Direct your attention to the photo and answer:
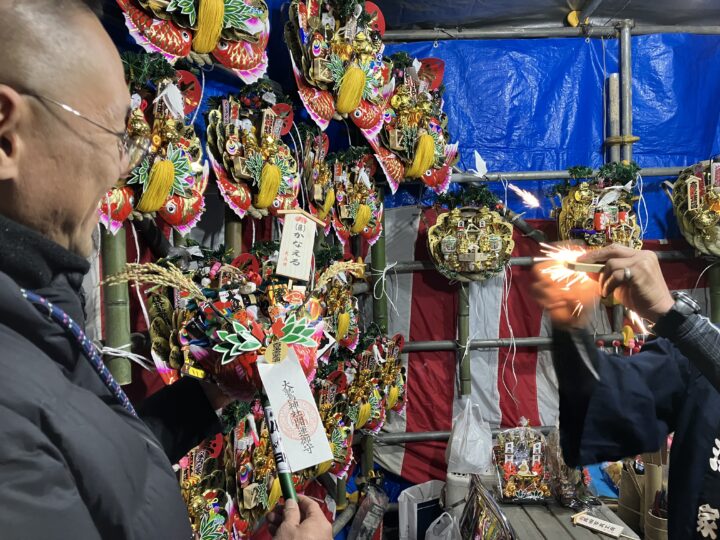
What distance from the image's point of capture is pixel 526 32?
148 inches

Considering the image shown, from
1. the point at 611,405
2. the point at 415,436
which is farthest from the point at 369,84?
the point at 415,436

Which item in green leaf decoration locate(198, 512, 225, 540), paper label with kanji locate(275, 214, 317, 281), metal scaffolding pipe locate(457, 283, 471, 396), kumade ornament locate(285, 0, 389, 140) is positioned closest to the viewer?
paper label with kanji locate(275, 214, 317, 281)

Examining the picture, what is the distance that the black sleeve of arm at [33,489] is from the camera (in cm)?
43

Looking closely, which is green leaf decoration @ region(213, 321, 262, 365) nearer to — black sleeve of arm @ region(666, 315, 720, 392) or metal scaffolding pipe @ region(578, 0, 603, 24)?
black sleeve of arm @ region(666, 315, 720, 392)

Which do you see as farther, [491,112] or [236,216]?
[491,112]

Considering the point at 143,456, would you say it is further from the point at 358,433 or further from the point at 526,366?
the point at 526,366

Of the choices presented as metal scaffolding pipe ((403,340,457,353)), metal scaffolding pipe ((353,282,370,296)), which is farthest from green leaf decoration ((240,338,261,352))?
metal scaffolding pipe ((403,340,457,353))

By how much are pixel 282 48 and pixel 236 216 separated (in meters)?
0.98

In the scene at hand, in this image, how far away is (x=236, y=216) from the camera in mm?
1711

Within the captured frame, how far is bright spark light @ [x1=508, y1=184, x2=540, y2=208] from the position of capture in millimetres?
3643

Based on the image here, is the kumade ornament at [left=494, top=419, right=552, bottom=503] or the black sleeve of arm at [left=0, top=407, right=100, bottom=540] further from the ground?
the black sleeve of arm at [left=0, top=407, right=100, bottom=540]

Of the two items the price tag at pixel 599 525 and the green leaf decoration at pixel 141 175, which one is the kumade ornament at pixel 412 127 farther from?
the price tag at pixel 599 525

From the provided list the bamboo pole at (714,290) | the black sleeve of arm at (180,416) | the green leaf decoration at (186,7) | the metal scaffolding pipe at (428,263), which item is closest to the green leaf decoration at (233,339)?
the black sleeve of arm at (180,416)

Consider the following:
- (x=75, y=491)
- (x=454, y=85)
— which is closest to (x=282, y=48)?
(x=454, y=85)
